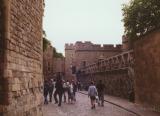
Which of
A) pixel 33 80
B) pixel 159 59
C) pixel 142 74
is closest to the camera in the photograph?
pixel 33 80

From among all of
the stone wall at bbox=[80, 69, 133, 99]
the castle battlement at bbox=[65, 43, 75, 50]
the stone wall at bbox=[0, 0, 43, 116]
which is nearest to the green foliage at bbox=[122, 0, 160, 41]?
the stone wall at bbox=[80, 69, 133, 99]

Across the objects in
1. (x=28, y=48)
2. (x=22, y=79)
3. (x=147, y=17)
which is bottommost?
(x=22, y=79)

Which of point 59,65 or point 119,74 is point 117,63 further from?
point 59,65

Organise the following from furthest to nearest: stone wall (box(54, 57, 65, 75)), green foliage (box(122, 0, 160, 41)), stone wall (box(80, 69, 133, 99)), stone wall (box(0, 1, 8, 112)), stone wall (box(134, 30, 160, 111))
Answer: stone wall (box(54, 57, 65, 75))
green foliage (box(122, 0, 160, 41))
stone wall (box(80, 69, 133, 99))
stone wall (box(134, 30, 160, 111))
stone wall (box(0, 1, 8, 112))

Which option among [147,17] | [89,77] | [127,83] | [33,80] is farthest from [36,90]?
[89,77]

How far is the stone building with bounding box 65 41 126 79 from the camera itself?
6097cm

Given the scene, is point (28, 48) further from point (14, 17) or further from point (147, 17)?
point (147, 17)

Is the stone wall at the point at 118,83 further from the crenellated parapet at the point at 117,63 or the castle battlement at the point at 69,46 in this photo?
the castle battlement at the point at 69,46

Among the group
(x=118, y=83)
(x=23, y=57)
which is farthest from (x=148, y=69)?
(x=118, y=83)

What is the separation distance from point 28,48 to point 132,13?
28513 millimetres

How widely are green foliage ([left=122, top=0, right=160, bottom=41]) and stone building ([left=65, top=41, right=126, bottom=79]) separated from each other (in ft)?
76.8

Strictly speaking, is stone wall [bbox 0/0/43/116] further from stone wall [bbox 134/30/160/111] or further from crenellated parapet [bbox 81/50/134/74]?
crenellated parapet [bbox 81/50/134/74]

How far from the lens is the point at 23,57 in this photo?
349 inches

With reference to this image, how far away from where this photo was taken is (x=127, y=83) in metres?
27.0
